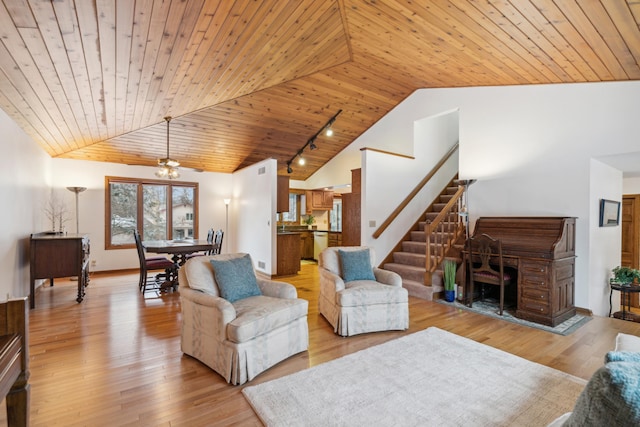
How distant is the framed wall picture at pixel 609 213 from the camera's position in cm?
434

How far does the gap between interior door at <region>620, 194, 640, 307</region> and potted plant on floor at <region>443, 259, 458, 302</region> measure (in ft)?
13.0

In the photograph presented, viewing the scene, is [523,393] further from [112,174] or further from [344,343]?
[112,174]

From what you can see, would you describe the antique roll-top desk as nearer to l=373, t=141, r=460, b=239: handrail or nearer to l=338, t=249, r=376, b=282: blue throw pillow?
l=338, t=249, r=376, b=282: blue throw pillow

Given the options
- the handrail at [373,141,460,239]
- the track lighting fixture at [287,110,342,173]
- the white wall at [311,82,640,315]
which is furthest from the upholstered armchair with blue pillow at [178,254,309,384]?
the track lighting fixture at [287,110,342,173]

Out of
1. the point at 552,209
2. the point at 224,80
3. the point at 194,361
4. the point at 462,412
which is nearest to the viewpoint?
the point at 462,412

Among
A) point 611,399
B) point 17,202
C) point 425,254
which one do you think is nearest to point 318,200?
point 425,254

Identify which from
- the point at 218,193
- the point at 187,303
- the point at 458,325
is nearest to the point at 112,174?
the point at 218,193

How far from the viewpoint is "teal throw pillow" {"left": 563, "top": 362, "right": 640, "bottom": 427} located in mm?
801

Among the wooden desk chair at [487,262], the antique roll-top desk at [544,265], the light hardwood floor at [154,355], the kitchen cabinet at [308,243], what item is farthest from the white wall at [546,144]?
the kitchen cabinet at [308,243]

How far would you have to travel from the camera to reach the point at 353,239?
648 centimetres

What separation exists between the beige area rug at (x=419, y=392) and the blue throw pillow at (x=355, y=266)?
1036 millimetres

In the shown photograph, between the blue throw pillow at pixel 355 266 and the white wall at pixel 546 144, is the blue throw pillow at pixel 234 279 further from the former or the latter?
the white wall at pixel 546 144

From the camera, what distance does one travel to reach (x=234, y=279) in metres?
3.01

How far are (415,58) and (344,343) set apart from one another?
13.3 ft
